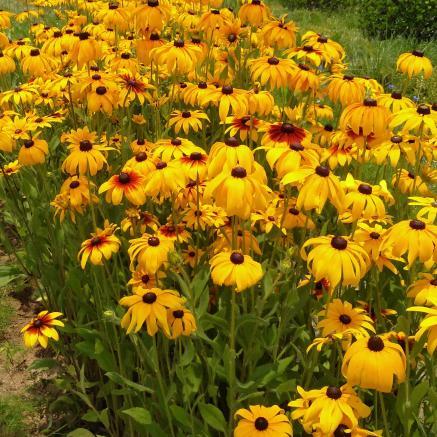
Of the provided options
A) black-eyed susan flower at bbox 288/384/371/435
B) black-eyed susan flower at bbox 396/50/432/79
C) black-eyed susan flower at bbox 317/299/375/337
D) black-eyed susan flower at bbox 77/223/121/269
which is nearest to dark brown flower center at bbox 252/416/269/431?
black-eyed susan flower at bbox 288/384/371/435

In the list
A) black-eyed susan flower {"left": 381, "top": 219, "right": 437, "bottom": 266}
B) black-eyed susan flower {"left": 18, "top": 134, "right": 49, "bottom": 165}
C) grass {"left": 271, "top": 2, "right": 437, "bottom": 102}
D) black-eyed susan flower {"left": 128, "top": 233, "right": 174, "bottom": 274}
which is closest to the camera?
black-eyed susan flower {"left": 381, "top": 219, "right": 437, "bottom": 266}

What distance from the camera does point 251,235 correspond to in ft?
7.44

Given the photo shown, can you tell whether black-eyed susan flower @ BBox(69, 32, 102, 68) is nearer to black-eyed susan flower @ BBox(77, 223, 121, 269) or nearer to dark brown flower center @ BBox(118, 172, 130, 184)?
dark brown flower center @ BBox(118, 172, 130, 184)

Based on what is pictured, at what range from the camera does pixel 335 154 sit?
2.80 meters

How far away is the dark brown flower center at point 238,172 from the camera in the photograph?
181 centimetres

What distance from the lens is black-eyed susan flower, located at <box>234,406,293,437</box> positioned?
1.67 meters

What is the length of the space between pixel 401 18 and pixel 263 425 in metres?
8.05

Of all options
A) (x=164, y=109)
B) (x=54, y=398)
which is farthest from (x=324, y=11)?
(x=54, y=398)

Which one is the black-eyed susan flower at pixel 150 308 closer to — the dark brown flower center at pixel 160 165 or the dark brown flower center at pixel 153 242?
the dark brown flower center at pixel 153 242

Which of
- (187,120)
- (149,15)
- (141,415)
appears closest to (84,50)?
(149,15)

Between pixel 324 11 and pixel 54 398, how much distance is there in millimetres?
9522

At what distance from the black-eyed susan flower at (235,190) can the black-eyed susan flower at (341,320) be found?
490mm

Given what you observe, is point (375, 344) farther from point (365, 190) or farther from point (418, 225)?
point (365, 190)

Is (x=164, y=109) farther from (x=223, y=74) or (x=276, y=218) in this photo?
(x=276, y=218)
